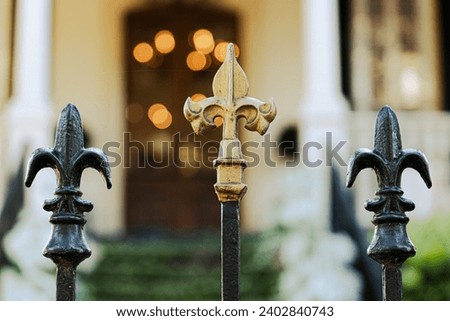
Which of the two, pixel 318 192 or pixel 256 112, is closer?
pixel 256 112

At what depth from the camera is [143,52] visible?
11.1 m

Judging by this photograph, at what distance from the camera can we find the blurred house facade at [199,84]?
31.2 ft

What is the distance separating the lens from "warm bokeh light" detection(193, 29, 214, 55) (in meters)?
11.2

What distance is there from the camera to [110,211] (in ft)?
34.8

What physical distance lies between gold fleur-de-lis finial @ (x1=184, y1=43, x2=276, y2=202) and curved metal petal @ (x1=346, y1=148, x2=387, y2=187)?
0.26 meters

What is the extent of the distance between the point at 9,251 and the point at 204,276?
184cm

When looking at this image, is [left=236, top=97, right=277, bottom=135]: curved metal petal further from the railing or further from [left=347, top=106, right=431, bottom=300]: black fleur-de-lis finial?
[left=347, top=106, right=431, bottom=300]: black fleur-de-lis finial

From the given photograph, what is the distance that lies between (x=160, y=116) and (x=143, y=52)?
885mm

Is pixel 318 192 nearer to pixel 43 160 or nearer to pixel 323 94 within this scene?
pixel 323 94

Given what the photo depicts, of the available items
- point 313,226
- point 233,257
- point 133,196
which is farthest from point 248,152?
point 233,257

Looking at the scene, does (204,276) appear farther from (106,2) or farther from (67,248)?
(67,248)
